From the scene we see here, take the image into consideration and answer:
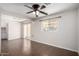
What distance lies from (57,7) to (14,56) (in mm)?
1163

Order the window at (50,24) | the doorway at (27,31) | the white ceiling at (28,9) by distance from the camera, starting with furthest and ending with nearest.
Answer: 1. the doorway at (27,31)
2. the window at (50,24)
3. the white ceiling at (28,9)

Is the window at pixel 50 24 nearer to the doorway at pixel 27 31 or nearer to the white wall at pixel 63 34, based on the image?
the white wall at pixel 63 34

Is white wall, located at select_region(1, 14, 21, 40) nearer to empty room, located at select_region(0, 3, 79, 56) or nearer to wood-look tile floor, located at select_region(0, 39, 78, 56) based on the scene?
empty room, located at select_region(0, 3, 79, 56)

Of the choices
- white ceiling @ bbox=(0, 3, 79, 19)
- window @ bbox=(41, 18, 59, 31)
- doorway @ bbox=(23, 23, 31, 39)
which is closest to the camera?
white ceiling @ bbox=(0, 3, 79, 19)

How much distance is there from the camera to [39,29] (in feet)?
5.83

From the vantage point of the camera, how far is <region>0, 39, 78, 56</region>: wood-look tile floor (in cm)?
148

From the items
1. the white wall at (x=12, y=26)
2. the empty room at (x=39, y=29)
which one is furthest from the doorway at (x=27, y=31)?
the white wall at (x=12, y=26)

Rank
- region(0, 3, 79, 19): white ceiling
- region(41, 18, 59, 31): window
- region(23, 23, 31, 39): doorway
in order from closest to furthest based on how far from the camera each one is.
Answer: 1. region(0, 3, 79, 19): white ceiling
2. region(41, 18, 59, 31): window
3. region(23, 23, 31, 39): doorway

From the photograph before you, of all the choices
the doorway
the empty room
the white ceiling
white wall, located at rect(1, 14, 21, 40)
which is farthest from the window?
white wall, located at rect(1, 14, 21, 40)

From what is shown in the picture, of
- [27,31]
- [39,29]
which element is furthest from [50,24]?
[27,31]

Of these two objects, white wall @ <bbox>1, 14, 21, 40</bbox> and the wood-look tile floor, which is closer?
the wood-look tile floor

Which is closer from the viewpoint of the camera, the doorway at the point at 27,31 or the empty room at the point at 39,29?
the empty room at the point at 39,29

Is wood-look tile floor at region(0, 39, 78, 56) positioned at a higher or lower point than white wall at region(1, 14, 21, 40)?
lower

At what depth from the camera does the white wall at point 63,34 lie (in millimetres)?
1491
